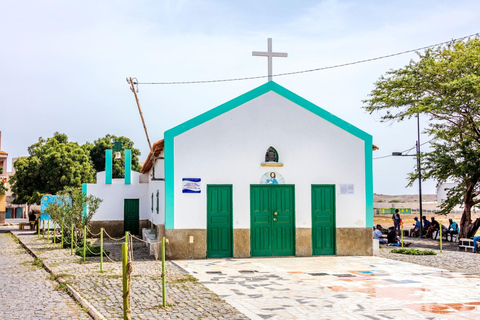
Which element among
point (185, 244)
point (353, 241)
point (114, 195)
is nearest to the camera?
point (185, 244)

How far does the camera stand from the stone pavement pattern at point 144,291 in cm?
879

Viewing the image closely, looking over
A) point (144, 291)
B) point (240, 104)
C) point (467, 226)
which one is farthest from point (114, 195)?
point (144, 291)

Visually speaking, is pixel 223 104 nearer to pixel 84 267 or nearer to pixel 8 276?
pixel 84 267

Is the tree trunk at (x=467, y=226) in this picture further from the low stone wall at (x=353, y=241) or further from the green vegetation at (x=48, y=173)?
the green vegetation at (x=48, y=173)

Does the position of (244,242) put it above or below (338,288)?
above

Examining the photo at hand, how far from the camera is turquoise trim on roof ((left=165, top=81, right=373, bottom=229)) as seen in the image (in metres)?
15.8

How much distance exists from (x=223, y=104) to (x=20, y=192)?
86.9 ft

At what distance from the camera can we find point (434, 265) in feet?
49.2

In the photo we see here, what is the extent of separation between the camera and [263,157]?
1655cm

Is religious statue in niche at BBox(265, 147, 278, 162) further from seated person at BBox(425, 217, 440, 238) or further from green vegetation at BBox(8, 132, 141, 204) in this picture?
green vegetation at BBox(8, 132, 141, 204)

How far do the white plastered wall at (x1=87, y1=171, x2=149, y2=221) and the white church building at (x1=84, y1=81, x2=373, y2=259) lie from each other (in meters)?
10.7

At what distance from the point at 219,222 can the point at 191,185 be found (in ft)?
4.55

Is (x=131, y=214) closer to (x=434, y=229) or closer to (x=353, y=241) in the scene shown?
Answer: (x=353, y=241)

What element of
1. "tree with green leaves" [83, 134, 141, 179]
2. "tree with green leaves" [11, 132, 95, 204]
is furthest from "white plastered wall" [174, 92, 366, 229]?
"tree with green leaves" [83, 134, 141, 179]
